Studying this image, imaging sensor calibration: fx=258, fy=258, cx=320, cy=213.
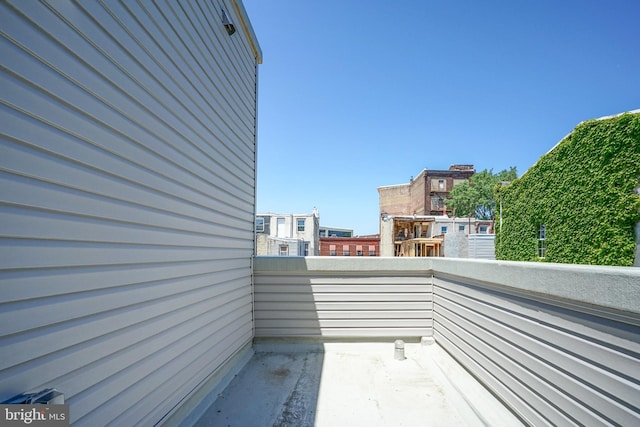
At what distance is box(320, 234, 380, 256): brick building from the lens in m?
22.7

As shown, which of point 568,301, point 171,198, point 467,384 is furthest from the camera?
point 467,384

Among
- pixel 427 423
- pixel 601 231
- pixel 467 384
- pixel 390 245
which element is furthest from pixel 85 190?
pixel 390 245

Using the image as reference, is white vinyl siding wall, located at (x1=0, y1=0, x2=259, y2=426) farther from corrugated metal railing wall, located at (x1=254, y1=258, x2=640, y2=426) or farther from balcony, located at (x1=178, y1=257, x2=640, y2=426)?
corrugated metal railing wall, located at (x1=254, y1=258, x2=640, y2=426)

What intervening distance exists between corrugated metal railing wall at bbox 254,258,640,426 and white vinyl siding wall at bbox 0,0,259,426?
1.50 m

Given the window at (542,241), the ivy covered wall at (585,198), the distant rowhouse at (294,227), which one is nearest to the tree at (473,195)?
the distant rowhouse at (294,227)

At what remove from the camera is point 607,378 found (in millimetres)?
1455

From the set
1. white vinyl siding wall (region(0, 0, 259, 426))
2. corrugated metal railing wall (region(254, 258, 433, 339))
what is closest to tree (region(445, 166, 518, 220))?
corrugated metal railing wall (region(254, 258, 433, 339))

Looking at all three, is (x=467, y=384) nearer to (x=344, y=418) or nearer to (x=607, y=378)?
(x=344, y=418)

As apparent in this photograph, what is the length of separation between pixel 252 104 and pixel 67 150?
3081mm

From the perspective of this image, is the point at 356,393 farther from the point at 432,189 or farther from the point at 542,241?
the point at 432,189

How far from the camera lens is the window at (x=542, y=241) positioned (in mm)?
9734

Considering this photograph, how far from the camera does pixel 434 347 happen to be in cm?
374

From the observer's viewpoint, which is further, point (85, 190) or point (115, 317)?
point (115, 317)

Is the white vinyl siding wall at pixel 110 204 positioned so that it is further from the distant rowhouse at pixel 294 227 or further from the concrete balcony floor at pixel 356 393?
the distant rowhouse at pixel 294 227
